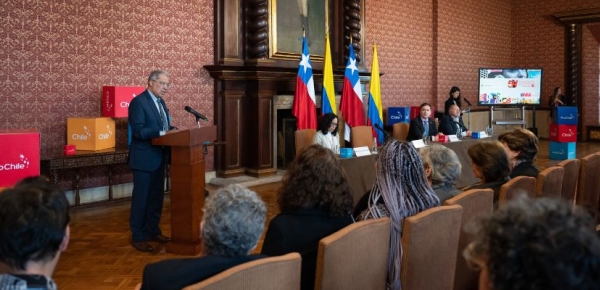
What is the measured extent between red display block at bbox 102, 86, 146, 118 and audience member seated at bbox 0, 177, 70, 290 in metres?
4.58

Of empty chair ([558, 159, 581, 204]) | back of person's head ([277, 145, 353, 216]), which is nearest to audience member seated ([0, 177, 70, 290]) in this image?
back of person's head ([277, 145, 353, 216])

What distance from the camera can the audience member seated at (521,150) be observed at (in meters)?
3.69

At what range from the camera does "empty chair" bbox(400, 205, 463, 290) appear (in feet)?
6.83

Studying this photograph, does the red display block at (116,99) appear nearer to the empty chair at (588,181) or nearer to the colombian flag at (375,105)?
the colombian flag at (375,105)

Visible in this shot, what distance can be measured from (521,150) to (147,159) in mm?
2785

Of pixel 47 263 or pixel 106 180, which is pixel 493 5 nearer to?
pixel 106 180

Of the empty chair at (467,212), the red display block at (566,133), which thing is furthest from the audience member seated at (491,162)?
the red display block at (566,133)

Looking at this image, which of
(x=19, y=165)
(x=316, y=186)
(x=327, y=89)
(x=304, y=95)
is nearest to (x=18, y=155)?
(x=19, y=165)

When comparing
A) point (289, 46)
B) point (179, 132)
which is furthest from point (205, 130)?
point (289, 46)

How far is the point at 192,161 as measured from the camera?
13.6ft

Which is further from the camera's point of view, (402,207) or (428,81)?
(428,81)

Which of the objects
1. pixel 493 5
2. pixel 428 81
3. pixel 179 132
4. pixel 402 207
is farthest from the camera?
pixel 493 5

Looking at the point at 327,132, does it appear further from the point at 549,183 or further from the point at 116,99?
the point at 549,183

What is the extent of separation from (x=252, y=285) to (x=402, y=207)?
1215 millimetres
